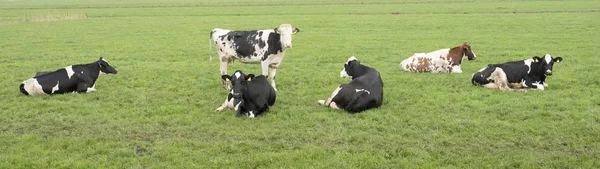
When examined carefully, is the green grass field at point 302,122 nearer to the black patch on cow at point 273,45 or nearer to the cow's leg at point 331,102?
the cow's leg at point 331,102

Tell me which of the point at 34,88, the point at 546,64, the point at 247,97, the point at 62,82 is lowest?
the point at 34,88

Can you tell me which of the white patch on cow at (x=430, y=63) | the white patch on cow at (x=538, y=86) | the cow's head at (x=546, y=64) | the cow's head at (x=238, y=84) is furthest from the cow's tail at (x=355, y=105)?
the white patch on cow at (x=430, y=63)

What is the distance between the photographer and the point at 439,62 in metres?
15.4

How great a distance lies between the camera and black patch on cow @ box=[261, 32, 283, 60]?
12641 millimetres

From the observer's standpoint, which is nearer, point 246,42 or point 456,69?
point 246,42

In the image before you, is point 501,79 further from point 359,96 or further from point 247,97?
point 247,97

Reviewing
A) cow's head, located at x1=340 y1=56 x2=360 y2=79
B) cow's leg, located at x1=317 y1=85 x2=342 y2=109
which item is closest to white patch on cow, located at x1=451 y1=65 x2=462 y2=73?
cow's head, located at x1=340 y1=56 x2=360 y2=79

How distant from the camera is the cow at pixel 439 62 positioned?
15383mm

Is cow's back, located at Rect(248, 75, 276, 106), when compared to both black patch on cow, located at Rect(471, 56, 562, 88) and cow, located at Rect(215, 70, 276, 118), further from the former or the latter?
black patch on cow, located at Rect(471, 56, 562, 88)

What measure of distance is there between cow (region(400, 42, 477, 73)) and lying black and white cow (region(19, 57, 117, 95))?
28.8 feet

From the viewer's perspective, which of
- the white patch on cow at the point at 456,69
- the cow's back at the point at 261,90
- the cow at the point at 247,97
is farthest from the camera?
the white patch on cow at the point at 456,69

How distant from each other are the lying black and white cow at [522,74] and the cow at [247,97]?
563cm

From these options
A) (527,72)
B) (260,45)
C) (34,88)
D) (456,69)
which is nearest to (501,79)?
(527,72)

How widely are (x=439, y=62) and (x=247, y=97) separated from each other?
7.18 metres
